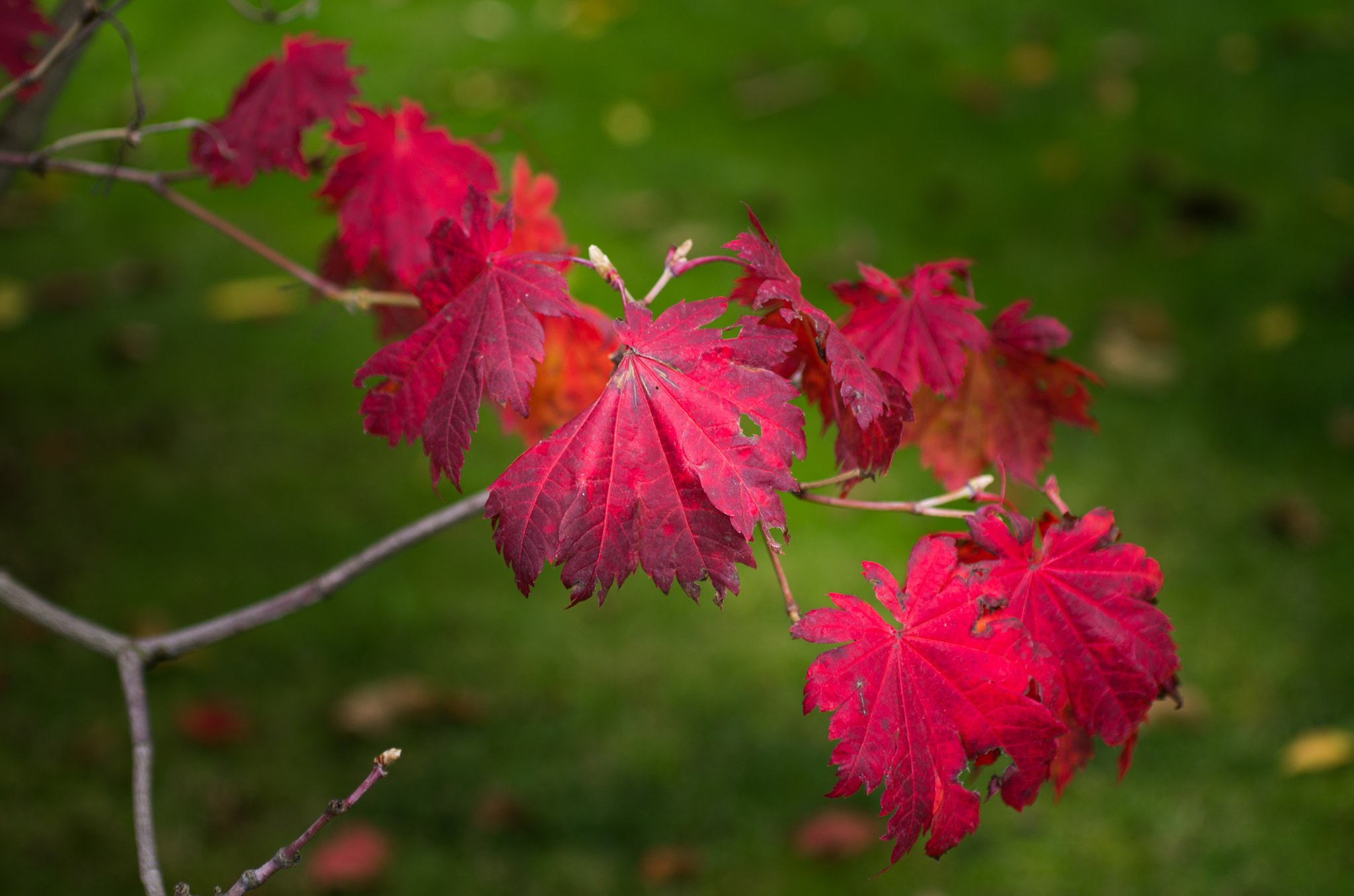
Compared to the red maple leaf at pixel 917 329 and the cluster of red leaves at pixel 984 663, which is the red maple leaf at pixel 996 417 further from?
the cluster of red leaves at pixel 984 663

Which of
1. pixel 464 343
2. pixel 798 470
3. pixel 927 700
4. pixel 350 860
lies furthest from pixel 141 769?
pixel 798 470

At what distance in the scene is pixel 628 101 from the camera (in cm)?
416

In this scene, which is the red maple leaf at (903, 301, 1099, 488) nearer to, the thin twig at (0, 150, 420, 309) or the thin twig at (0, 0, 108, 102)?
the thin twig at (0, 150, 420, 309)

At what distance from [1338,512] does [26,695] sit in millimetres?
3133

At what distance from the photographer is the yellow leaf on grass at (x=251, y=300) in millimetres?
3455

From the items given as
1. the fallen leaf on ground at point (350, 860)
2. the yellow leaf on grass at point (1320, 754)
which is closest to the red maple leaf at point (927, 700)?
the fallen leaf on ground at point (350, 860)

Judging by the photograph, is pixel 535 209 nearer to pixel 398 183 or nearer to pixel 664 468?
pixel 398 183

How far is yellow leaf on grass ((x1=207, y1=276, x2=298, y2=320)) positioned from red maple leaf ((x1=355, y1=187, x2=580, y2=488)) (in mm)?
2697

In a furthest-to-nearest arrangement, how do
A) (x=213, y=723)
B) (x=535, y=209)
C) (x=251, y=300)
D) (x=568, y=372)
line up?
(x=251, y=300), (x=213, y=723), (x=535, y=209), (x=568, y=372)

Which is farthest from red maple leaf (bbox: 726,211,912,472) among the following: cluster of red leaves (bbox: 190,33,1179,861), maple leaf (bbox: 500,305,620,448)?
maple leaf (bbox: 500,305,620,448)

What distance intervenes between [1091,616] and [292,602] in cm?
84

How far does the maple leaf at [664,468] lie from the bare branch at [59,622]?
61cm

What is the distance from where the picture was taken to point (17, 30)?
1222 mm

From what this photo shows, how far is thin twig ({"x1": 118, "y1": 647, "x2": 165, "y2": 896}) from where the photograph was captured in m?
0.96
